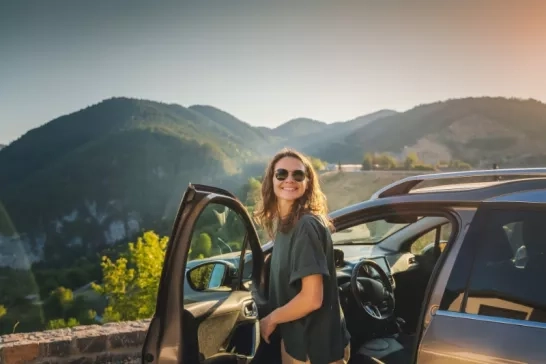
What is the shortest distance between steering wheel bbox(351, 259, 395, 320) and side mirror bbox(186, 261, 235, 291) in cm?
104

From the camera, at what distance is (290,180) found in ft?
8.30

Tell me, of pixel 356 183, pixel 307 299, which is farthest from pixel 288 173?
pixel 356 183

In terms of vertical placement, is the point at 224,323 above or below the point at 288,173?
below

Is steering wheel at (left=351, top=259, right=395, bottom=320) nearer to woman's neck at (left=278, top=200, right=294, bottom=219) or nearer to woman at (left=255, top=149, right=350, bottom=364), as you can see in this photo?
woman at (left=255, top=149, right=350, bottom=364)

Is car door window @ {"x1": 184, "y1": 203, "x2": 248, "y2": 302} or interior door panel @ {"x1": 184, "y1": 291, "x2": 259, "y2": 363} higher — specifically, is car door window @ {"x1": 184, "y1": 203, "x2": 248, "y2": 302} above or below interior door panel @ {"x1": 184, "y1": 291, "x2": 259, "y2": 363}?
above

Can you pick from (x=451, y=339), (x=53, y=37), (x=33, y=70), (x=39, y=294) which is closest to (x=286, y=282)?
(x=451, y=339)

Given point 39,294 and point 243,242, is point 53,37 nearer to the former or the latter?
point 39,294

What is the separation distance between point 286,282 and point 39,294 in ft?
271

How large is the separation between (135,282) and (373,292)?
147 feet

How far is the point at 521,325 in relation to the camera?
7.11ft

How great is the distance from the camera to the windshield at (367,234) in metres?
4.10

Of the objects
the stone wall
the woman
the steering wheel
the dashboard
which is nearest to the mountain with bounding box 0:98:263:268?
the stone wall

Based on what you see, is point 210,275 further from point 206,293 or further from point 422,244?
point 422,244

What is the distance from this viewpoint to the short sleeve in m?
2.27
